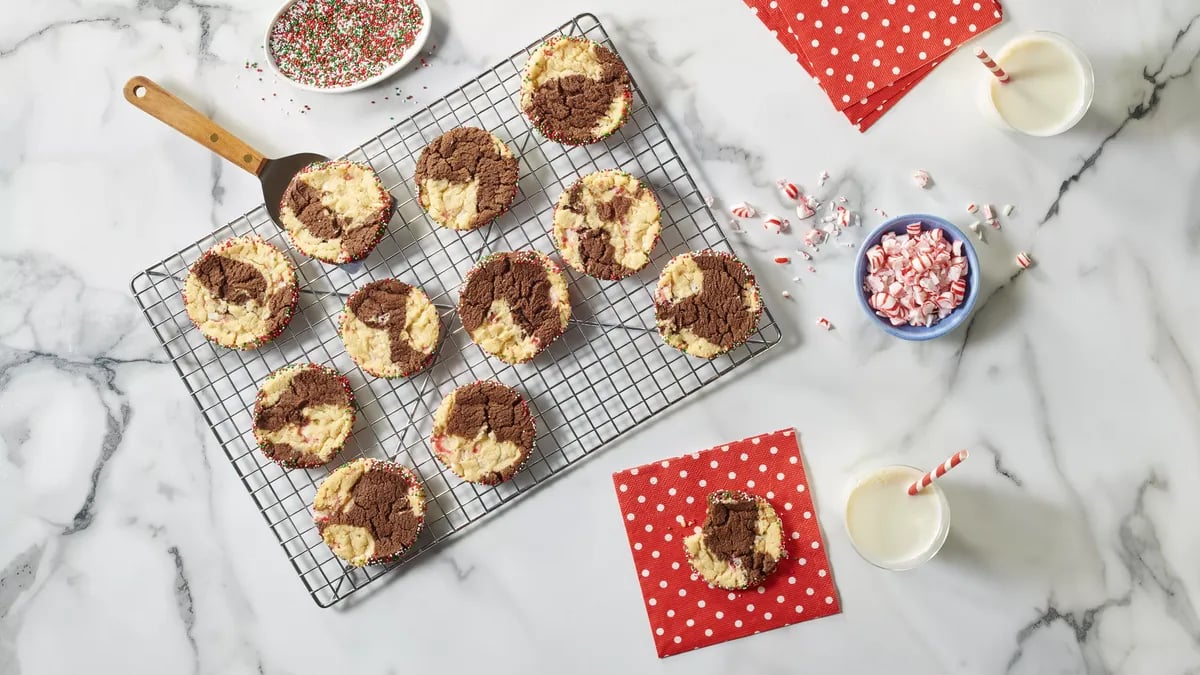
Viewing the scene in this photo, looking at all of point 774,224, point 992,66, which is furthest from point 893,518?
point 992,66

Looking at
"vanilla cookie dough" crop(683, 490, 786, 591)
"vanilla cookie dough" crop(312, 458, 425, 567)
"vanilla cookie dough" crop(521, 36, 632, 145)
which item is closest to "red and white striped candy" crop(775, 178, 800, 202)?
"vanilla cookie dough" crop(521, 36, 632, 145)

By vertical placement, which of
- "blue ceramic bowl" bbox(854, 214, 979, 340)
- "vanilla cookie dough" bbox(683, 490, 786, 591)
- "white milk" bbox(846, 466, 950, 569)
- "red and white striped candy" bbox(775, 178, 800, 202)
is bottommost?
"white milk" bbox(846, 466, 950, 569)

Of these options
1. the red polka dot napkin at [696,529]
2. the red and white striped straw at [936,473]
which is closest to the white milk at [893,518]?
the red and white striped straw at [936,473]

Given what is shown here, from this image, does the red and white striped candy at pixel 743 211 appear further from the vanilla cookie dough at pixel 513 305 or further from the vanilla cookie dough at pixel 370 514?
the vanilla cookie dough at pixel 370 514

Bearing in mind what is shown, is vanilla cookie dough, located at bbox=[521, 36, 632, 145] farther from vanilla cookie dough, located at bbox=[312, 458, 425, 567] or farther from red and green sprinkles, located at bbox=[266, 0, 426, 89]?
vanilla cookie dough, located at bbox=[312, 458, 425, 567]

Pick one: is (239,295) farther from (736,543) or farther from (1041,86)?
(1041,86)

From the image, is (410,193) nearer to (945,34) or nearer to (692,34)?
(692,34)

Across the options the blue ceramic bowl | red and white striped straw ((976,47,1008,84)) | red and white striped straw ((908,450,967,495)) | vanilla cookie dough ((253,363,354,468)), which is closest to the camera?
red and white striped straw ((908,450,967,495))

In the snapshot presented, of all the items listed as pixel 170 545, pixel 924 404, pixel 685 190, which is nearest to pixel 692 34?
pixel 685 190

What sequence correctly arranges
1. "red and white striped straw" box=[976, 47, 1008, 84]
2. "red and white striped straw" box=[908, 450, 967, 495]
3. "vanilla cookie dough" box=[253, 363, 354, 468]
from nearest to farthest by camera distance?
1. "red and white striped straw" box=[908, 450, 967, 495]
2. "red and white striped straw" box=[976, 47, 1008, 84]
3. "vanilla cookie dough" box=[253, 363, 354, 468]
